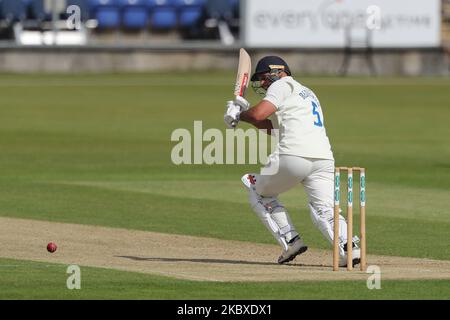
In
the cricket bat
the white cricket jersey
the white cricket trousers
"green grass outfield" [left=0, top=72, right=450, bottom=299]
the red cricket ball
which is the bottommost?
"green grass outfield" [left=0, top=72, right=450, bottom=299]

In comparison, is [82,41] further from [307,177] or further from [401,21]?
[307,177]

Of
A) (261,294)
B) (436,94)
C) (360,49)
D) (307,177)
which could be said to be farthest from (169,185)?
(360,49)

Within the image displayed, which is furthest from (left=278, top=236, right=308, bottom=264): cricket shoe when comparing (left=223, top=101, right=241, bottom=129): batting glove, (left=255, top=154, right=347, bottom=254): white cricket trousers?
(left=223, top=101, right=241, bottom=129): batting glove

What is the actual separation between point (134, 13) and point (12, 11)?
489 cm

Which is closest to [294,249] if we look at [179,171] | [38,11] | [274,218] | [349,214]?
[274,218]

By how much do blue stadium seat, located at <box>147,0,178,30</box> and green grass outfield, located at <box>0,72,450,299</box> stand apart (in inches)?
285

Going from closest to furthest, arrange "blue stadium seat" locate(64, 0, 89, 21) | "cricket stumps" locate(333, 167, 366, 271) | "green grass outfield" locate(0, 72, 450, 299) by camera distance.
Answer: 1. "green grass outfield" locate(0, 72, 450, 299)
2. "cricket stumps" locate(333, 167, 366, 271)
3. "blue stadium seat" locate(64, 0, 89, 21)

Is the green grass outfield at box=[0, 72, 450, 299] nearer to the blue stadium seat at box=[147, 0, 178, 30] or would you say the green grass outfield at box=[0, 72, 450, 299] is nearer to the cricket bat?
the cricket bat

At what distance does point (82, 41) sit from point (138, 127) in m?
18.7

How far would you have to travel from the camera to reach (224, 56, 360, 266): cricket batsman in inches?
476

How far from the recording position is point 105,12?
49719mm

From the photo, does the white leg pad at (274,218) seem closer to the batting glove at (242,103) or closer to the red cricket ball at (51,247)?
the batting glove at (242,103)

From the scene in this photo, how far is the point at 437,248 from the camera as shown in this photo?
45.5 feet

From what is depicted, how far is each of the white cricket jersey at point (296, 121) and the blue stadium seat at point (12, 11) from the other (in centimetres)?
3636
